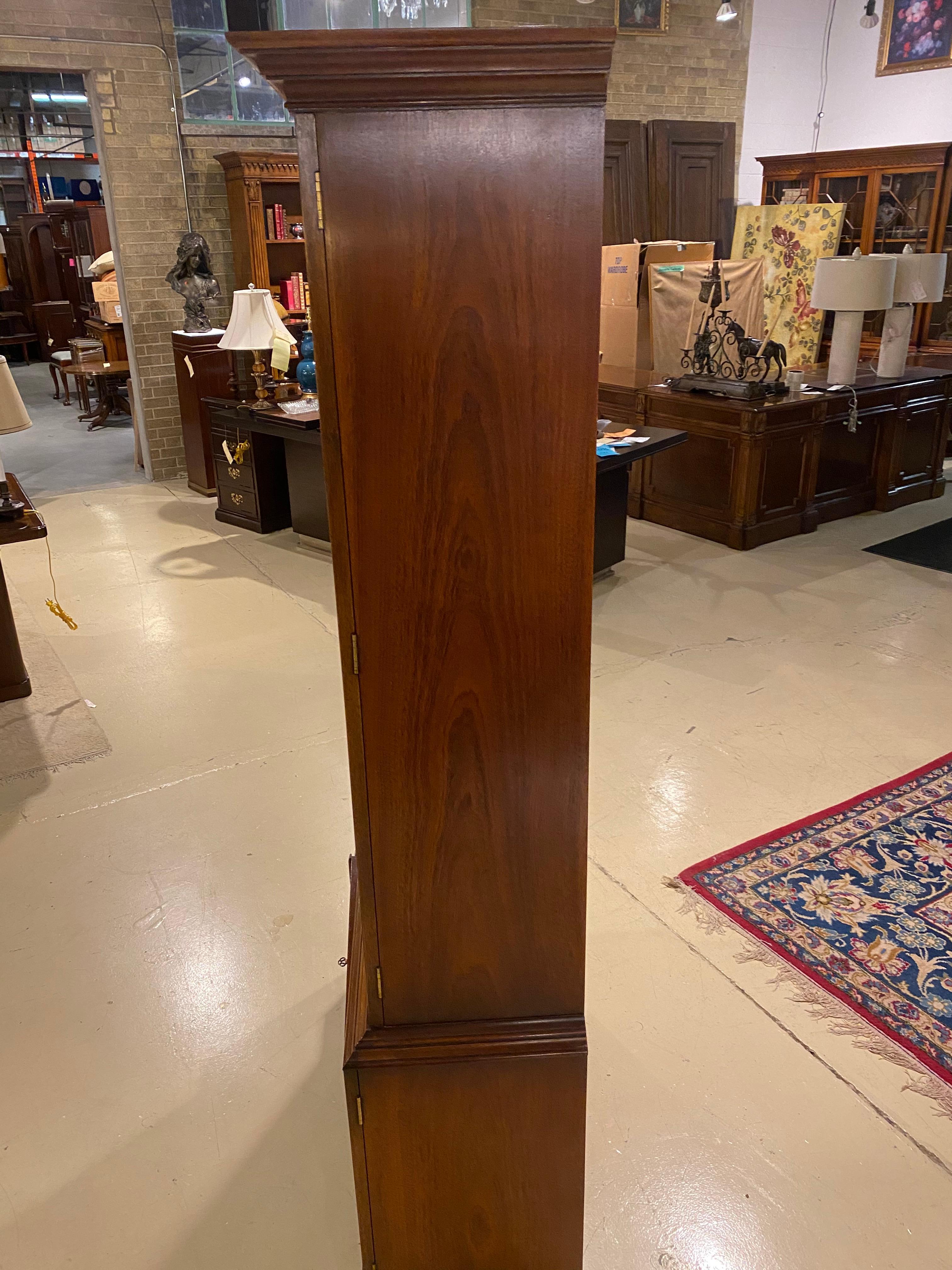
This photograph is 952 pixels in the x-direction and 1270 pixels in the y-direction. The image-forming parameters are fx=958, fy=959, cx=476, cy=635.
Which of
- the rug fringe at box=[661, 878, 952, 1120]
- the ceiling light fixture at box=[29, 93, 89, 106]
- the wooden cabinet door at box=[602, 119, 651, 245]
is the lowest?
the rug fringe at box=[661, 878, 952, 1120]

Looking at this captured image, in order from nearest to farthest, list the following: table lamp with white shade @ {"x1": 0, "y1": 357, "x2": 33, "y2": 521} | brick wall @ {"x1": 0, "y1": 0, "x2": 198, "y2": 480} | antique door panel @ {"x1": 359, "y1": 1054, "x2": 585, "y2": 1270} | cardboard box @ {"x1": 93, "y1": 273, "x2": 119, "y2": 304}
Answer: antique door panel @ {"x1": 359, "y1": 1054, "x2": 585, "y2": 1270} < table lamp with white shade @ {"x1": 0, "y1": 357, "x2": 33, "y2": 521} < brick wall @ {"x1": 0, "y1": 0, "x2": 198, "y2": 480} < cardboard box @ {"x1": 93, "y1": 273, "x2": 119, "y2": 304}

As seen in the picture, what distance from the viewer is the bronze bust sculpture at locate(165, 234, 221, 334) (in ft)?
21.3

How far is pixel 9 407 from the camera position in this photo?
3.45 metres

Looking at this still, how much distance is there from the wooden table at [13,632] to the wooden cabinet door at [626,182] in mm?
5791

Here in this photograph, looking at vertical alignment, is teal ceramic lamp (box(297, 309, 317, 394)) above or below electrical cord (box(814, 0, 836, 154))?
below

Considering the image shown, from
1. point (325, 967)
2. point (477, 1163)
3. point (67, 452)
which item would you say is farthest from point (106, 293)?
point (477, 1163)

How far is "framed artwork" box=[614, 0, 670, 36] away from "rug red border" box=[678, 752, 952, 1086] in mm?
7189

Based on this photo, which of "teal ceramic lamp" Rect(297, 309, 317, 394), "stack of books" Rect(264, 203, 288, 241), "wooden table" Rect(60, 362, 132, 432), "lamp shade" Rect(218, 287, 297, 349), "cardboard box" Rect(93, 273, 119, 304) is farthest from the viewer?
"wooden table" Rect(60, 362, 132, 432)

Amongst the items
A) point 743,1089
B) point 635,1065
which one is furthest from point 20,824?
point 743,1089

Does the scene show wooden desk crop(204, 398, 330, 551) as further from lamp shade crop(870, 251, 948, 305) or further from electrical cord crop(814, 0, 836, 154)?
electrical cord crop(814, 0, 836, 154)

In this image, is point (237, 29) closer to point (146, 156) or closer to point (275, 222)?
point (146, 156)

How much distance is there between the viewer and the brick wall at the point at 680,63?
7.94 m

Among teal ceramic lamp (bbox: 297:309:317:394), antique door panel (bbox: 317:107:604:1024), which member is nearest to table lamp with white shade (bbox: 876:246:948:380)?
teal ceramic lamp (bbox: 297:309:317:394)

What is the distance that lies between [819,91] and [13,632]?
8.57 meters
